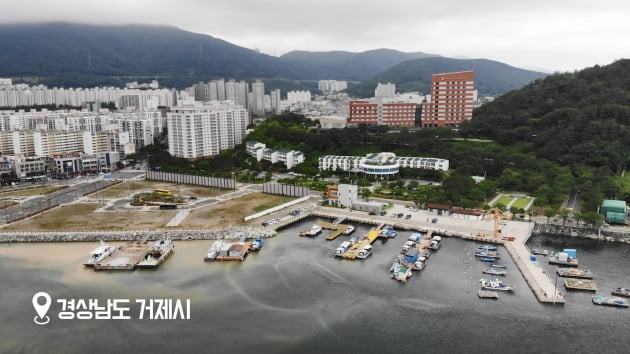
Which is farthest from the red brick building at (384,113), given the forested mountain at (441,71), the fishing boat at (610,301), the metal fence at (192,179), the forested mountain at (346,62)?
the forested mountain at (346,62)

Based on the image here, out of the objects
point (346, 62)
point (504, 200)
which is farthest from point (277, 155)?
point (346, 62)

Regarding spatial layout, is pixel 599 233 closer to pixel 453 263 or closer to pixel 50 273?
pixel 453 263

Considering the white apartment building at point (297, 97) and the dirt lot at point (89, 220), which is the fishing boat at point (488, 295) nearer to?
the dirt lot at point (89, 220)

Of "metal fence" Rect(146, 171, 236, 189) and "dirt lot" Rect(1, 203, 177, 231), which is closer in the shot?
"dirt lot" Rect(1, 203, 177, 231)

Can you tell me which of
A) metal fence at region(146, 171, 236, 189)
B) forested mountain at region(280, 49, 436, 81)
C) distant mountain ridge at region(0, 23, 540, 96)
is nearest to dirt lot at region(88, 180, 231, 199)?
metal fence at region(146, 171, 236, 189)

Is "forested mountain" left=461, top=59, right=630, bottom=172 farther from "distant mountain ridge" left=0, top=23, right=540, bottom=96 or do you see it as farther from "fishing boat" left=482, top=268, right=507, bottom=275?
"distant mountain ridge" left=0, top=23, right=540, bottom=96

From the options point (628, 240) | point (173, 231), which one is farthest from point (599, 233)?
point (173, 231)
